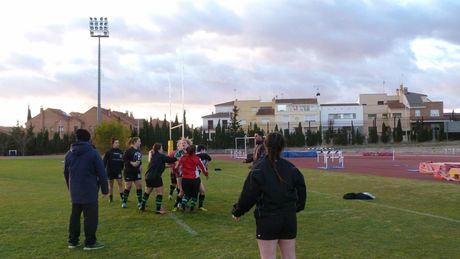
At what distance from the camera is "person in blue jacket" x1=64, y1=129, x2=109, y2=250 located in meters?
8.25

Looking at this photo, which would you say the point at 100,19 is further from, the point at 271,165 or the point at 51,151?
the point at 271,165

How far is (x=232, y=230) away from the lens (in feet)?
32.6

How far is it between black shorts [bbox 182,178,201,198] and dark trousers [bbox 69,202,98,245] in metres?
3.70

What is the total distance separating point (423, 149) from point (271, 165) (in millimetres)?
62693

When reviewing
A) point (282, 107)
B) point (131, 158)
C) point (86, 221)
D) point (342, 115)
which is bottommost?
point (86, 221)

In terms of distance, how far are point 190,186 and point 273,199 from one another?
7.08 meters

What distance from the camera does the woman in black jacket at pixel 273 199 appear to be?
500cm

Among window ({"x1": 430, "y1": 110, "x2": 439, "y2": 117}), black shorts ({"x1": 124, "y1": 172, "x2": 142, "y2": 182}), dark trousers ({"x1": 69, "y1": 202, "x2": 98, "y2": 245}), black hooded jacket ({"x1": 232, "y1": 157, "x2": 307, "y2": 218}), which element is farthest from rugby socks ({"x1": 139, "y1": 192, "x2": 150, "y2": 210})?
window ({"x1": 430, "y1": 110, "x2": 439, "y2": 117})

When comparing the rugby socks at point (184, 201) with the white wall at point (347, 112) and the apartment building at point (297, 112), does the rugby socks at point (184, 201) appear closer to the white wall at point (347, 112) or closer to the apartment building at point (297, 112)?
the white wall at point (347, 112)

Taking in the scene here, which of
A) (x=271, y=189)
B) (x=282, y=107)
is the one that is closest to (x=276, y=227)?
(x=271, y=189)

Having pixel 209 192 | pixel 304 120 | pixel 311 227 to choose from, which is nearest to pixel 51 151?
pixel 304 120

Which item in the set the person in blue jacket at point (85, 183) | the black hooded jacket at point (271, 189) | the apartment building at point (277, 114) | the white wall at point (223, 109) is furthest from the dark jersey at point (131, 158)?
the white wall at point (223, 109)

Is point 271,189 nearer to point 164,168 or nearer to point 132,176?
point 164,168

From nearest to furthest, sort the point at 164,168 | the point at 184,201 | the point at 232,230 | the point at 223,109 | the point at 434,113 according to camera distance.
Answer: the point at 232,230, the point at 164,168, the point at 184,201, the point at 434,113, the point at 223,109
